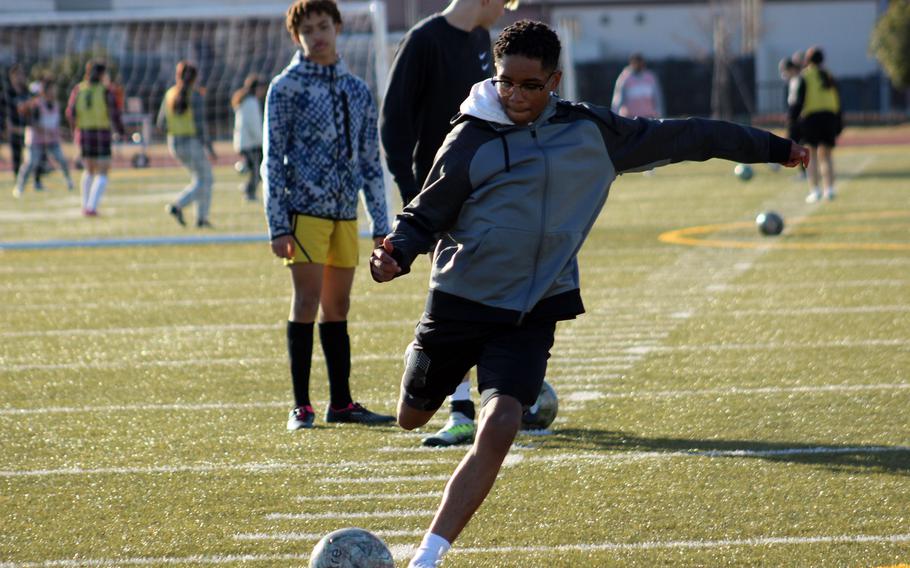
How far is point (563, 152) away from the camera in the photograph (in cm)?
496

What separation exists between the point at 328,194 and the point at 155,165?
17474 millimetres

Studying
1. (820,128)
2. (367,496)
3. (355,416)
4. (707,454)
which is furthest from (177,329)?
(820,128)

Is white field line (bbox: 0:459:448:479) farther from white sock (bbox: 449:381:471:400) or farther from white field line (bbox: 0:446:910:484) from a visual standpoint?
white sock (bbox: 449:381:471:400)

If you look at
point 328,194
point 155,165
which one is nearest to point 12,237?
point 155,165

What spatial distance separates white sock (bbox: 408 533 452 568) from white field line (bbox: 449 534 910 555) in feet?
1.91

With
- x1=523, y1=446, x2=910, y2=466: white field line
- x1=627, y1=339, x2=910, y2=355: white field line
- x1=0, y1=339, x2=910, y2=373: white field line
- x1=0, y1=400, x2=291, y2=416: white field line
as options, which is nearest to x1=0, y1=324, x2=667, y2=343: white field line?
x1=0, y1=339, x2=910, y2=373: white field line

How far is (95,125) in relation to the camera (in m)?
20.8

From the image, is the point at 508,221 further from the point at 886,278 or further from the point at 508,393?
the point at 886,278

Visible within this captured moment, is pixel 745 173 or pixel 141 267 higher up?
pixel 141 267

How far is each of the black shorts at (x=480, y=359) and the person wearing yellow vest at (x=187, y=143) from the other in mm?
13575

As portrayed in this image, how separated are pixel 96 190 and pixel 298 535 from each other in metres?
16.4

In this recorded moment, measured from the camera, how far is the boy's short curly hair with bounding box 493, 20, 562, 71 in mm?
4902

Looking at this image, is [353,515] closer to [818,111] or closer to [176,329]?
[176,329]

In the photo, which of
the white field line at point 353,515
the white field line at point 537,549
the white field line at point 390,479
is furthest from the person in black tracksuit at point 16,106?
Answer: the white field line at point 537,549
